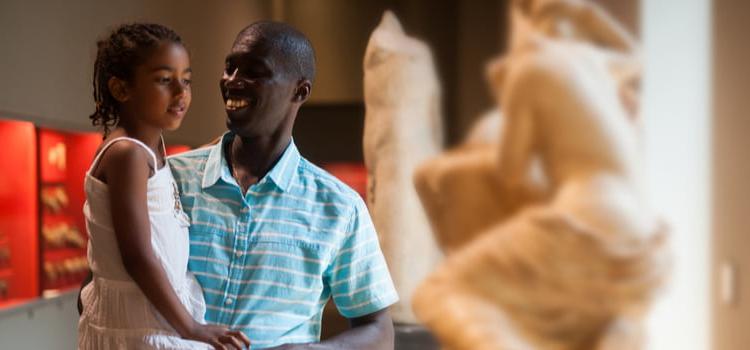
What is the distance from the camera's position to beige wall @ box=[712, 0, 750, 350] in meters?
0.47

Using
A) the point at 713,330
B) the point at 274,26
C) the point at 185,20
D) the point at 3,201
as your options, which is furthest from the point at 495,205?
the point at 3,201

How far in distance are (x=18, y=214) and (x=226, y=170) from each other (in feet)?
4.62

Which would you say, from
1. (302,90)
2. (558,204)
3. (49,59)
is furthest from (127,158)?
(49,59)

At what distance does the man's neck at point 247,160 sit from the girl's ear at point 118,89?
0.15 m

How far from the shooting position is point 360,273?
0.82 meters

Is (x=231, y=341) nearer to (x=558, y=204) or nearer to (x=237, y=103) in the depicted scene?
(x=237, y=103)

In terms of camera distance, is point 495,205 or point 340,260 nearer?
point 495,205

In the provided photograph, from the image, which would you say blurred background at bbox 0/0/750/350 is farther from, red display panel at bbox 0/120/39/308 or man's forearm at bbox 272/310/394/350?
red display panel at bbox 0/120/39/308

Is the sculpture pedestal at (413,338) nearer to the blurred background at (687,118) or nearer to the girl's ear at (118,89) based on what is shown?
the blurred background at (687,118)

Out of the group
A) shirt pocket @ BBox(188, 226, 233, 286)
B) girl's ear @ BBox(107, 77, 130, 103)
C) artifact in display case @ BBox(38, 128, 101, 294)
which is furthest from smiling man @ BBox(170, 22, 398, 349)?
artifact in display case @ BBox(38, 128, 101, 294)

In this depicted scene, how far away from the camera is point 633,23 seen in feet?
1.60

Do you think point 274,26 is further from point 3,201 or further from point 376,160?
point 3,201

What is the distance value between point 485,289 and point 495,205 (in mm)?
43

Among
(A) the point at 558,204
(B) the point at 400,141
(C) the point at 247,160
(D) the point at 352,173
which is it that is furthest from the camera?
(C) the point at 247,160
